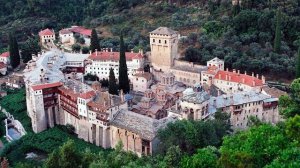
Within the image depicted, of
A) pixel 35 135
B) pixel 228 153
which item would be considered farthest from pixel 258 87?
pixel 228 153

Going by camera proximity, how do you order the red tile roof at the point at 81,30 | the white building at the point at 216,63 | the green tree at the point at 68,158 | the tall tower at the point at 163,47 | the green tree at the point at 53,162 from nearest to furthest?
the green tree at the point at 68,158, the green tree at the point at 53,162, the white building at the point at 216,63, the tall tower at the point at 163,47, the red tile roof at the point at 81,30

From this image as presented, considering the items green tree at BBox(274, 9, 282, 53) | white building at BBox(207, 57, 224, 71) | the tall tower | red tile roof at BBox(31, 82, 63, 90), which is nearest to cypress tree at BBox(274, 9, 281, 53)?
green tree at BBox(274, 9, 282, 53)

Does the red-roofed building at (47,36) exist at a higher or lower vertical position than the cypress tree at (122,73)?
higher

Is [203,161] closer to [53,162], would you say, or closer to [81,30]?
[53,162]

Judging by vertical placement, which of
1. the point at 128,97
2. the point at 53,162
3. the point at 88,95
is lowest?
the point at 53,162

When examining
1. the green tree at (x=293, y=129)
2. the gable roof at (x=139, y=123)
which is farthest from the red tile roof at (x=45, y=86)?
the green tree at (x=293, y=129)

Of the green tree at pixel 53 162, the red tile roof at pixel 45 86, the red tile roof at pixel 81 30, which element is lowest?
the green tree at pixel 53 162

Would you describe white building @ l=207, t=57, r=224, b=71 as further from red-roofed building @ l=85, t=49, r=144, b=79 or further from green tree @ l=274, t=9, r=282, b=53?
green tree @ l=274, t=9, r=282, b=53

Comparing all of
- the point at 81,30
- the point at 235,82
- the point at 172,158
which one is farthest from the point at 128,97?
the point at 81,30

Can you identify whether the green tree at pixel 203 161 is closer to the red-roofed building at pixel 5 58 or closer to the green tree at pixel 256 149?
the green tree at pixel 256 149
